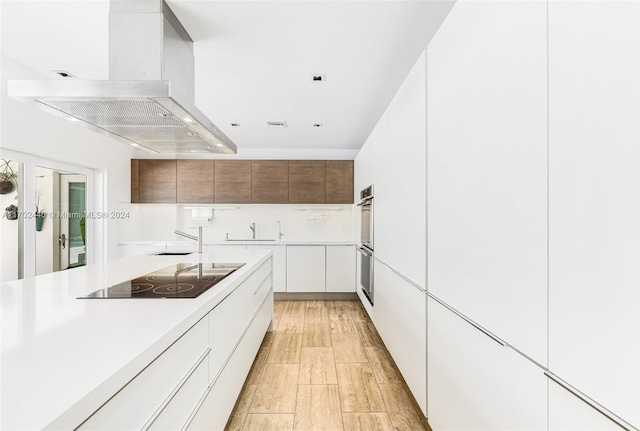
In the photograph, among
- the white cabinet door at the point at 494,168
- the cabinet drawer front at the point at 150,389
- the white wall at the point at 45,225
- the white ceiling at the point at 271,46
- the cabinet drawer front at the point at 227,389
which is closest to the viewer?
the cabinet drawer front at the point at 150,389

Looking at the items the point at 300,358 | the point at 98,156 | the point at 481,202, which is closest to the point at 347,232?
the point at 300,358

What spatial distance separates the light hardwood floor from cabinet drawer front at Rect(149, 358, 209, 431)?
77cm

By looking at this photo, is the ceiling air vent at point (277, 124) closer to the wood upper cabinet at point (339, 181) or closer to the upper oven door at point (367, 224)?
the wood upper cabinet at point (339, 181)

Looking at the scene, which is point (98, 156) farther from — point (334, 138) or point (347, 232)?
point (347, 232)

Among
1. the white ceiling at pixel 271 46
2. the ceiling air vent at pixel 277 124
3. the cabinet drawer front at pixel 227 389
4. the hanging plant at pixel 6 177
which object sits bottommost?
the cabinet drawer front at pixel 227 389

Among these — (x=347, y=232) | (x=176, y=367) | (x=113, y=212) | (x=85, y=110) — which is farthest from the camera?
(x=347, y=232)

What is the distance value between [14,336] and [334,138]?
160 inches

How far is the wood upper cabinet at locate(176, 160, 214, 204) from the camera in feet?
15.8

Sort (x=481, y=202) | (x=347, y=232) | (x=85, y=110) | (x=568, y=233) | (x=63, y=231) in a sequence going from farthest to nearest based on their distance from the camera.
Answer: (x=347, y=232) < (x=63, y=231) < (x=85, y=110) < (x=481, y=202) < (x=568, y=233)

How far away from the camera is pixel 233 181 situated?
482 cm

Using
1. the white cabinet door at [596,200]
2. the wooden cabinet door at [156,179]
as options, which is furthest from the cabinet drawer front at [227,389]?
the wooden cabinet door at [156,179]

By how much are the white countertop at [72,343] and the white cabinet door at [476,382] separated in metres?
1.04

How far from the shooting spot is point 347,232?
5.14m

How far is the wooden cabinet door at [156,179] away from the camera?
15.7ft
